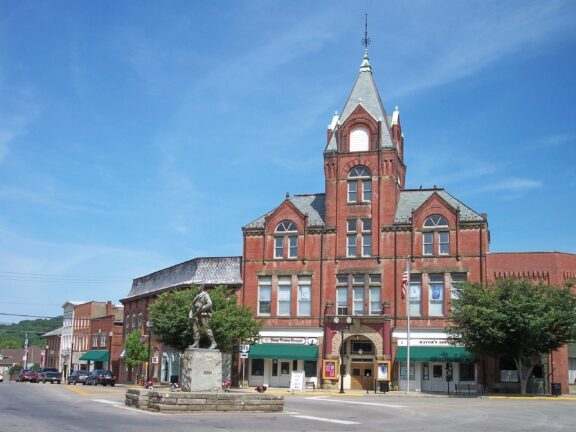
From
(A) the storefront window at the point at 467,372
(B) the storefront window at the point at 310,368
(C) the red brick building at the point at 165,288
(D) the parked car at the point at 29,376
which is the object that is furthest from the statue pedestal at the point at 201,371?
(D) the parked car at the point at 29,376

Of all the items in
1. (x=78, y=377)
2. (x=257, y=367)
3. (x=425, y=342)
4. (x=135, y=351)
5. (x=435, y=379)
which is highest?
(x=425, y=342)

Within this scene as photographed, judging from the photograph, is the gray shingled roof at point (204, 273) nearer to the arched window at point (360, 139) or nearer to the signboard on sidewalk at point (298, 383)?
the signboard on sidewalk at point (298, 383)

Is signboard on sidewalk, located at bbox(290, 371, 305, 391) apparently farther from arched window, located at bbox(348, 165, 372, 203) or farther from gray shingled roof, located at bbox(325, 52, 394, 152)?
gray shingled roof, located at bbox(325, 52, 394, 152)

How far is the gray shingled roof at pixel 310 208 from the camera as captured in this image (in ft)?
188

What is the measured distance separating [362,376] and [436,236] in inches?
451

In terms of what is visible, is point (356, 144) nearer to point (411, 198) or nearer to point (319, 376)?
point (411, 198)

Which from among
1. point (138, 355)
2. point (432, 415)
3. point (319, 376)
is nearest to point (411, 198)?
point (319, 376)

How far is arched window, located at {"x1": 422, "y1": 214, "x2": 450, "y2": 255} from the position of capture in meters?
53.4

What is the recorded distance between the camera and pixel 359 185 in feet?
184

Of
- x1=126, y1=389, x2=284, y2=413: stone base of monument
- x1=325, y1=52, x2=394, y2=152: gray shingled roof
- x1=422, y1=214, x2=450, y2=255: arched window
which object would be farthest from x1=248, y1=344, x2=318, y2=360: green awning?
x1=126, y1=389, x2=284, y2=413: stone base of monument

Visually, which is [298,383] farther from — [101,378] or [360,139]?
[101,378]

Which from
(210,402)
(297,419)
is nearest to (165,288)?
(210,402)

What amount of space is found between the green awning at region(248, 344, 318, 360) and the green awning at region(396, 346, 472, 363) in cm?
630

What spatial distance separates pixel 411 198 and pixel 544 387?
16759 mm
